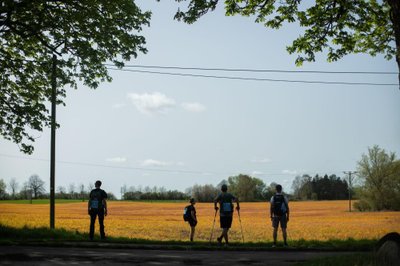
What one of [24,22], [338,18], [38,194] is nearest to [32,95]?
[24,22]

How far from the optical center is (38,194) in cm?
13788

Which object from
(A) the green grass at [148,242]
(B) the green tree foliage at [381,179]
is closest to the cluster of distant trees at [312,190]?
(B) the green tree foliage at [381,179]

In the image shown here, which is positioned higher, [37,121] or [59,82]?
[59,82]

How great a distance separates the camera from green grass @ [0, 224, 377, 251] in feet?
49.9

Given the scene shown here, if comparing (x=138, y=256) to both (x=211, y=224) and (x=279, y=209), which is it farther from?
(x=211, y=224)

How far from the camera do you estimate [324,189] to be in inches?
5571

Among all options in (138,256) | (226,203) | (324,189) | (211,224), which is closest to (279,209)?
(226,203)

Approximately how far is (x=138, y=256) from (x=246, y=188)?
4513 inches

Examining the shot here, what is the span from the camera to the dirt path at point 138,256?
12.0m

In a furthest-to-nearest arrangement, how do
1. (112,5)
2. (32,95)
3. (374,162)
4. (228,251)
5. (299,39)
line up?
(374,162) → (32,95) → (112,5) → (299,39) → (228,251)

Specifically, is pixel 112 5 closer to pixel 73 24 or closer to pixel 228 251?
pixel 73 24

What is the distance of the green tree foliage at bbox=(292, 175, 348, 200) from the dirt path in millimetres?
129674

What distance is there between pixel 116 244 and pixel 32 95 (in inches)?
355

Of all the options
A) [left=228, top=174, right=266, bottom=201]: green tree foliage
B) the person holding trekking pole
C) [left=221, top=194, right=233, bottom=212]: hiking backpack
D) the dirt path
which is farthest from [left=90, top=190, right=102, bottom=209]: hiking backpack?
[left=228, top=174, right=266, bottom=201]: green tree foliage
